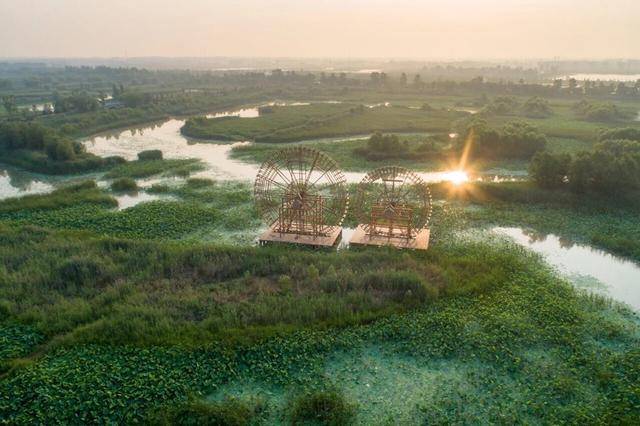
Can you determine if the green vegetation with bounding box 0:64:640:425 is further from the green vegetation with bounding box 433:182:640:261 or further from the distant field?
the distant field

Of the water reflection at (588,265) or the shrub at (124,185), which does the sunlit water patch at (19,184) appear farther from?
the water reflection at (588,265)

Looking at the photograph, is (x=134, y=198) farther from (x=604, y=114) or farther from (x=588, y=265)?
(x=604, y=114)

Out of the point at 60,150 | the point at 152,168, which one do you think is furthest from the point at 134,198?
the point at 60,150

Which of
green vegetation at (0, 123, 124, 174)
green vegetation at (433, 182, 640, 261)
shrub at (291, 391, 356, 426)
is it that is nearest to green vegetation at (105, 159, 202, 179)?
green vegetation at (0, 123, 124, 174)

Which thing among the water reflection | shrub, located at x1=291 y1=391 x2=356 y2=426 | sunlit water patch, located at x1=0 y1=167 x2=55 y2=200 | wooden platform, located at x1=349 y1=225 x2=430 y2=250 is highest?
wooden platform, located at x1=349 y1=225 x2=430 y2=250

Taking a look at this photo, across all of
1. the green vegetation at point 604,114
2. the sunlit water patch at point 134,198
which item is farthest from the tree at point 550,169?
the green vegetation at point 604,114

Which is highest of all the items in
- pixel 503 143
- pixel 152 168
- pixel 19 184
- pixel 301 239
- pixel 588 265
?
pixel 503 143

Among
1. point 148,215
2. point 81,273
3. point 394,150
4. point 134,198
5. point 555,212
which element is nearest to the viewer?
point 81,273
